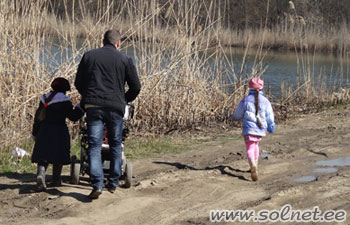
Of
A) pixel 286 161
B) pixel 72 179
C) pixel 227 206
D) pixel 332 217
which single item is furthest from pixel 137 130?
pixel 332 217

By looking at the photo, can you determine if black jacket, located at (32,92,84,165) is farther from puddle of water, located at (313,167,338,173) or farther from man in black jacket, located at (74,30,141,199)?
puddle of water, located at (313,167,338,173)

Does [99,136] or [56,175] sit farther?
[56,175]

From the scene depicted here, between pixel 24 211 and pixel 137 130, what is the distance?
4.27 m

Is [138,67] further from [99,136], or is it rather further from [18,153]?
[99,136]

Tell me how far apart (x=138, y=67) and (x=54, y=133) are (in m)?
3.85

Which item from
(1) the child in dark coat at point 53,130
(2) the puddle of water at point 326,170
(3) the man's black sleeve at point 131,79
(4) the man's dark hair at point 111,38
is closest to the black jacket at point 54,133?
(1) the child in dark coat at point 53,130

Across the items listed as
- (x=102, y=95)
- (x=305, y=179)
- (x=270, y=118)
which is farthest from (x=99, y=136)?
(x=305, y=179)

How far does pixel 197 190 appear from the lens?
21.5 feet

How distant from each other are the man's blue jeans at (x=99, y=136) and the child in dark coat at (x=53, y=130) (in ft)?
1.34

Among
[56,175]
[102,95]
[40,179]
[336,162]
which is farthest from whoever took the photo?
[336,162]

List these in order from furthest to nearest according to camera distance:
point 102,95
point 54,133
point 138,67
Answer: point 138,67 → point 54,133 → point 102,95

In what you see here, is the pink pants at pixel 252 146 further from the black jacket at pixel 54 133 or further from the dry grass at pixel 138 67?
the dry grass at pixel 138 67

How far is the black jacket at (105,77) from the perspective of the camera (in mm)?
5867

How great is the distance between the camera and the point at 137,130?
32.2ft
